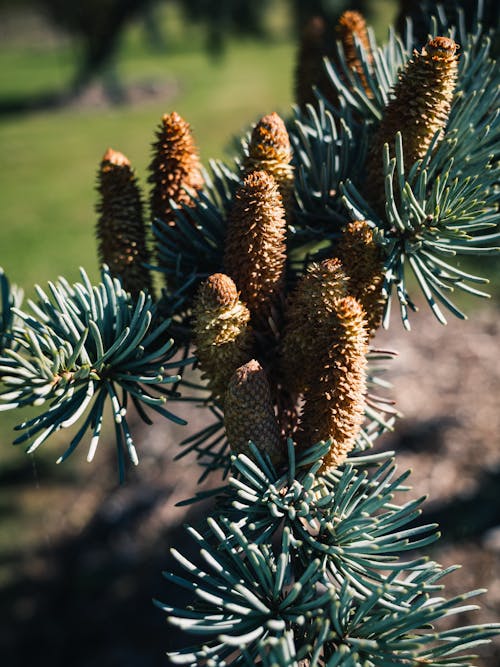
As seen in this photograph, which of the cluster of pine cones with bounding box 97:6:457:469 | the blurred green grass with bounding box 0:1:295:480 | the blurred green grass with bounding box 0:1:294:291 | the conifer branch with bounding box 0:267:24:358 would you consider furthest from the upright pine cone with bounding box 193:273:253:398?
the blurred green grass with bounding box 0:1:294:291

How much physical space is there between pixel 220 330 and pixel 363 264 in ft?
0.59

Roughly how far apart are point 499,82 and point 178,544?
7.44ft

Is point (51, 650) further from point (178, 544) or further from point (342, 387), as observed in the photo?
point (342, 387)

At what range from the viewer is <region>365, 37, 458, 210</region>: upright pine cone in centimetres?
71

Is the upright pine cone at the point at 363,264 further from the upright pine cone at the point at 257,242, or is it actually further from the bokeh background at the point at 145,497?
the bokeh background at the point at 145,497

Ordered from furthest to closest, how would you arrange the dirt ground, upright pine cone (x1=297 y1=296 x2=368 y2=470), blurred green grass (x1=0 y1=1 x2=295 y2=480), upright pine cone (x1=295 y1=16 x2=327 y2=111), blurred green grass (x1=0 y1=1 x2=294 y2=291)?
blurred green grass (x1=0 y1=1 x2=294 y2=291), blurred green grass (x1=0 y1=1 x2=295 y2=480), the dirt ground, upright pine cone (x1=295 y1=16 x2=327 y2=111), upright pine cone (x1=297 y1=296 x2=368 y2=470)

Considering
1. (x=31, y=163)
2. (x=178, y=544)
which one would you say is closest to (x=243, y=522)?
(x=178, y=544)

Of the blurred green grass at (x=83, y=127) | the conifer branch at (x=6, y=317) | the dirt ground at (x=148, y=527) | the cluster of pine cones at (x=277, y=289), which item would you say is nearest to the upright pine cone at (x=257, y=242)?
the cluster of pine cones at (x=277, y=289)

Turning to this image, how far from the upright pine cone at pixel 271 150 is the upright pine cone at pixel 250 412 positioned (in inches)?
9.6

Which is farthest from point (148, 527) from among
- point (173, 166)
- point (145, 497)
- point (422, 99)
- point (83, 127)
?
point (83, 127)

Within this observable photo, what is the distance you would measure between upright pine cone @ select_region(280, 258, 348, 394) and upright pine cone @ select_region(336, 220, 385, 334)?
0.11 ft

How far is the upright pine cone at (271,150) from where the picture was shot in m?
0.76

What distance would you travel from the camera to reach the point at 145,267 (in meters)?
0.83

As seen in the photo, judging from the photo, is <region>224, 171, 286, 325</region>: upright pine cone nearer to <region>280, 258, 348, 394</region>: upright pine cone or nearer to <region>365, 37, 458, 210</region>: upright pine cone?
<region>280, 258, 348, 394</region>: upright pine cone
